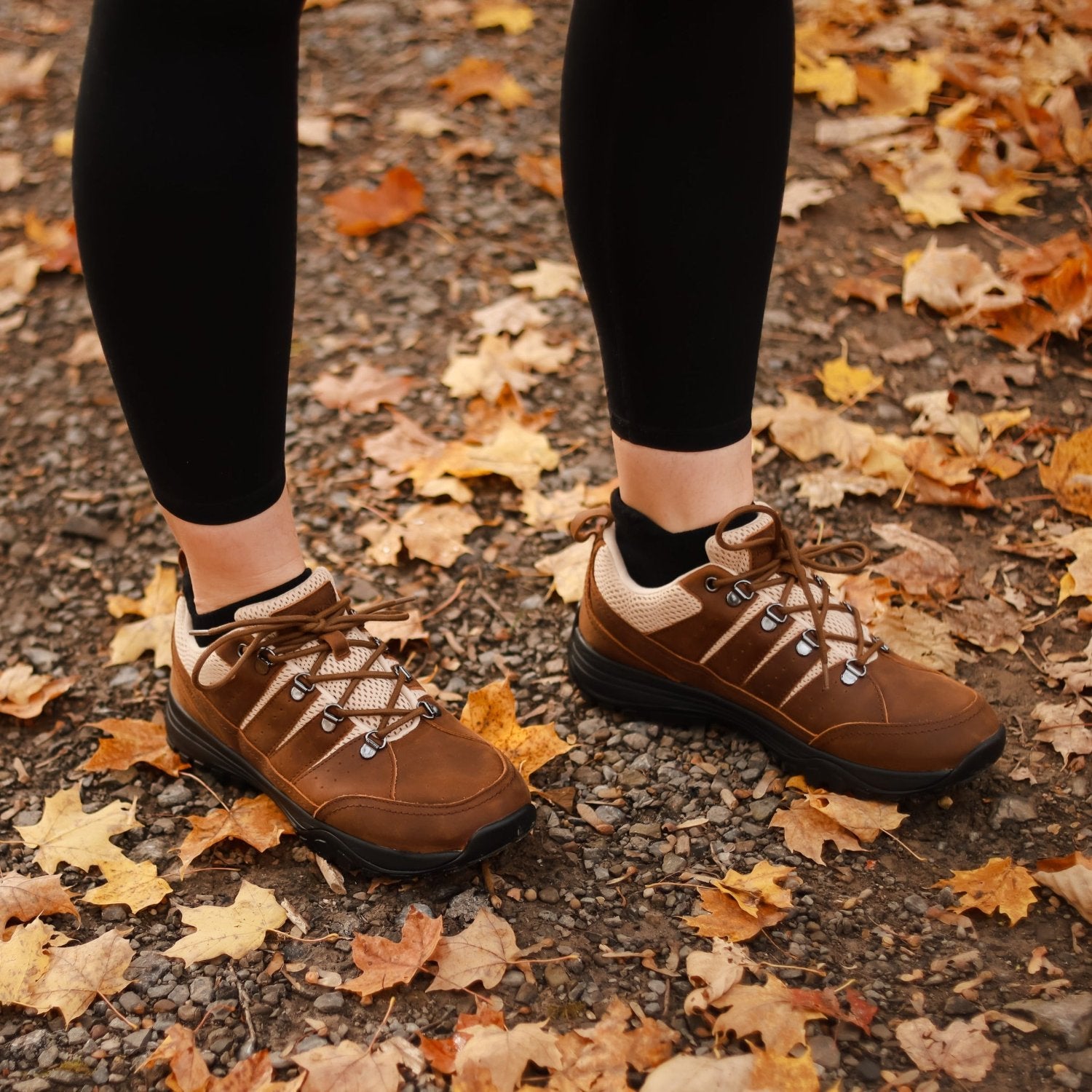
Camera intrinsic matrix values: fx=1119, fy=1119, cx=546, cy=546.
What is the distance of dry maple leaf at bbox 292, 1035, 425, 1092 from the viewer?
1200mm

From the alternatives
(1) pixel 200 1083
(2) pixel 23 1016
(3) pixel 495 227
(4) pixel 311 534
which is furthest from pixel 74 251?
(1) pixel 200 1083

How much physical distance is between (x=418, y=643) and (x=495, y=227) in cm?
151

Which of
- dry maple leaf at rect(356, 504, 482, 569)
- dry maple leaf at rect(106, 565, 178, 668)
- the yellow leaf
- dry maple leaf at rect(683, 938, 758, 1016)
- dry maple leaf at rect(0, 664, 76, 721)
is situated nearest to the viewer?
dry maple leaf at rect(683, 938, 758, 1016)

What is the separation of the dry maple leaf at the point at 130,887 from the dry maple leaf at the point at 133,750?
183mm

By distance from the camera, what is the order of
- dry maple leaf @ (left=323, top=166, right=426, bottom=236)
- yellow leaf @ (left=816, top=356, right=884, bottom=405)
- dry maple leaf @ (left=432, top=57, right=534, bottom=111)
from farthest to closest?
dry maple leaf @ (left=432, top=57, right=534, bottom=111)
dry maple leaf @ (left=323, top=166, right=426, bottom=236)
yellow leaf @ (left=816, top=356, right=884, bottom=405)

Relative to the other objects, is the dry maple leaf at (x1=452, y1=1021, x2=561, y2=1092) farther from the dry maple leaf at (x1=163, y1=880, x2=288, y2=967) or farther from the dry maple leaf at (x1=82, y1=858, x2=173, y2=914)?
the dry maple leaf at (x1=82, y1=858, x2=173, y2=914)

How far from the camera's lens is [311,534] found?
87.0 inches

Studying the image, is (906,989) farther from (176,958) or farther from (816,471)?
(816,471)

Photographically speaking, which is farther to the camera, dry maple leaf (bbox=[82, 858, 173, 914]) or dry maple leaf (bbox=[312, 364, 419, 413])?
dry maple leaf (bbox=[312, 364, 419, 413])

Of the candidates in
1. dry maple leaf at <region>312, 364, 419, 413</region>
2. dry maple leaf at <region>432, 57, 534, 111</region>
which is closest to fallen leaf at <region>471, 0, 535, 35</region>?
dry maple leaf at <region>432, 57, 534, 111</region>

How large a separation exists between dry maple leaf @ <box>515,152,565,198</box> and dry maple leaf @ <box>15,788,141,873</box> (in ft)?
6.87

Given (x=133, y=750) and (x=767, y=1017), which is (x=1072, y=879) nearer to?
(x=767, y=1017)

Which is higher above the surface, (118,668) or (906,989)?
(906,989)

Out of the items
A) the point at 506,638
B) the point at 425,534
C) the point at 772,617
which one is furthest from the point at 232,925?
the point at 425,534
